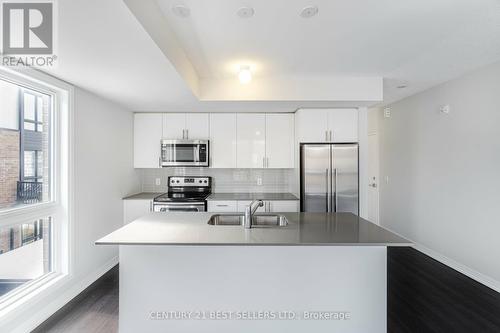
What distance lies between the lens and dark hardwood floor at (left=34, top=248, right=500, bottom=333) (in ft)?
7.03

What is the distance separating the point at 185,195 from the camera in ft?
13.3

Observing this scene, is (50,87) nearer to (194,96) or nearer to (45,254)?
(194,96)

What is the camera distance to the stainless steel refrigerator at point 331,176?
3.59 metres

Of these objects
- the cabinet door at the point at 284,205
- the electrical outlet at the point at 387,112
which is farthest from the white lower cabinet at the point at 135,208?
the electrical outlet at the point at 387,112

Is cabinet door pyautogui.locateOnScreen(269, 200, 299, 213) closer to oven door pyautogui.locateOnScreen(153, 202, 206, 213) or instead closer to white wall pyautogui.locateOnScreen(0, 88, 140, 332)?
oven door pyautogui.locateOnScreen(153, 202, 206, 213)

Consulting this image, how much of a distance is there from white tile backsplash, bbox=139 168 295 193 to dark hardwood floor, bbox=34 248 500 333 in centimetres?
165

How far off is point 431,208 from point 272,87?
9.87 feet

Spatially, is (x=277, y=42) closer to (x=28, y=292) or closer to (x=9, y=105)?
(x=9, y=105)

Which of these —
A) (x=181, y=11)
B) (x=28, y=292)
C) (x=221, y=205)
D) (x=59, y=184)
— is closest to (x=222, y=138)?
(x=221, y=205)

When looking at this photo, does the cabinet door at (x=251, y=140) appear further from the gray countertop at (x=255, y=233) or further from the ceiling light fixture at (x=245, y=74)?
the gray countertop at (x=255, y=233)

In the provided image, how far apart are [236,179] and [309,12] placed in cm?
306

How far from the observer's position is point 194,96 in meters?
3.03

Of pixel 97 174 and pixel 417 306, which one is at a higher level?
pixel 97 174

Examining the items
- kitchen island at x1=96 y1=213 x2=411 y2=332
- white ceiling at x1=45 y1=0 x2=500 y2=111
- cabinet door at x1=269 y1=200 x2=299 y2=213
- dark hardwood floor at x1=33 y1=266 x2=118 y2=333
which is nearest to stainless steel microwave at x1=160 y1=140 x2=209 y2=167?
white ceiling at x1=45 y1=0 x2=500 y2=111
